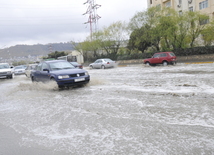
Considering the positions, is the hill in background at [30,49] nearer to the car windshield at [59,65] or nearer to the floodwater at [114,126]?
the car windshield at [59,65]

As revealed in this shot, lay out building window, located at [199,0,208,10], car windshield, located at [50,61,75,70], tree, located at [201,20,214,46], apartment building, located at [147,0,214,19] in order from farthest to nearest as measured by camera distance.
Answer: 1. building window, located at [199,0,208,10]
2. apartment building, located at [147,0,214,19]
3. tree, located at [201,20,214,46]
4. car windshield, located at [50,61,75,70]

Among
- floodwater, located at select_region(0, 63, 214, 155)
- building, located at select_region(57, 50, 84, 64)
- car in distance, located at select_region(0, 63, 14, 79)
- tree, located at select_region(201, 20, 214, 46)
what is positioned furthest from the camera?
building, located at select_region(57, 50, 84, 64)

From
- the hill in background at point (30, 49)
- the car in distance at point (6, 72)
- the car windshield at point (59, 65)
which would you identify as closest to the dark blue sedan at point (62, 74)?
the car windshield at point (59, 65)

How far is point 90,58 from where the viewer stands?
45.8 metres

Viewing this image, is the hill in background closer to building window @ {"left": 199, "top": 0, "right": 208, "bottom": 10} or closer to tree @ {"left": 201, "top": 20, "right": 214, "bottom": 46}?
building window @ {"left": 199, "top": 0, "right": 208, "bottom": 10}

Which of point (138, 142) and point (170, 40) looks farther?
point (170, 40)

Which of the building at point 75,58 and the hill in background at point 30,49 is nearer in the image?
the building at point 75,58

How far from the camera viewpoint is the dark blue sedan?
987 centimetres

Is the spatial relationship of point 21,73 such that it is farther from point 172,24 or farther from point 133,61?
point 172,24

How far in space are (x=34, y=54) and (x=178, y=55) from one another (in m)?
86.4

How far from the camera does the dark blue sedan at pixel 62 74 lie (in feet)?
32.4

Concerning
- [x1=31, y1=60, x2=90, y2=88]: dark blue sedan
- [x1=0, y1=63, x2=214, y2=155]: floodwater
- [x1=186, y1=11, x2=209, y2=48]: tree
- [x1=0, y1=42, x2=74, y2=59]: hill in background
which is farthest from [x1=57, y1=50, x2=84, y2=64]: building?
[x1=0, y1=63, x2=214, y2=155]: floodwater

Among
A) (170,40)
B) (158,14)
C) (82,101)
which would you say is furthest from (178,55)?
(82,101)

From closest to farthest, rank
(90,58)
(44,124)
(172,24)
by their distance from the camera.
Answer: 1. (44,124)
2. (172,24)
3. (90,58)
